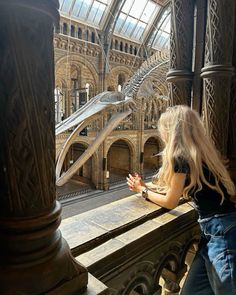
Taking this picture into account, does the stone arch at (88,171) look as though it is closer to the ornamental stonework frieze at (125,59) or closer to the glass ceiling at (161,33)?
the ornamental stonework frieze at (125,59)

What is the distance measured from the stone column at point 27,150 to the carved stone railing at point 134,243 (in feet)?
1.21

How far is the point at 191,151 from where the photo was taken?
124cm

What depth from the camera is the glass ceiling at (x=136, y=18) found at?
12.0 meters

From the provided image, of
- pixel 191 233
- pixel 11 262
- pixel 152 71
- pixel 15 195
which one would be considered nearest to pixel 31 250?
pixel 11 262

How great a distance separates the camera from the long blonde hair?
1.23 metres

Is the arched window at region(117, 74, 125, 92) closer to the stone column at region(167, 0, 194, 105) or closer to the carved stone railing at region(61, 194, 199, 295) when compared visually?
the stone column at region(167, 0, 194, 105)

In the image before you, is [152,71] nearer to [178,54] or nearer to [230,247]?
[178,54]

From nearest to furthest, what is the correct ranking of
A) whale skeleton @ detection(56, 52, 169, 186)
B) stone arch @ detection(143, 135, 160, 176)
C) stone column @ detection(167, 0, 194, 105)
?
stone column @ detection(167, 0, 194, 105) < whale skeleton @ detection(56, 52, 169, 186) < stone arch @ detection(143, 135, 160, 176)

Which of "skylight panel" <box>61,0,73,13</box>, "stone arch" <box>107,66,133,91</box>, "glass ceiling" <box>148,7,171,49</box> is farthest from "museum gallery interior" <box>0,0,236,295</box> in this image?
"glass ceiling" <box>148,7,171,49</box>

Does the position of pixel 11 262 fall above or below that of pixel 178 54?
below

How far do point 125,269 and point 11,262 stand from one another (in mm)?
634

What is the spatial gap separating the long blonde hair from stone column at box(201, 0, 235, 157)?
0.57 meters

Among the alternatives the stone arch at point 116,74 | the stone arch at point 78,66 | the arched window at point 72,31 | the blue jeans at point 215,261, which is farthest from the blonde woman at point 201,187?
the stone arch at point 116,74

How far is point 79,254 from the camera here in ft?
3.56
